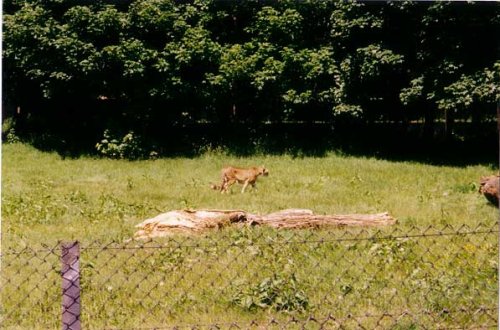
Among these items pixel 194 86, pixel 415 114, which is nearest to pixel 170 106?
pixel 194 86

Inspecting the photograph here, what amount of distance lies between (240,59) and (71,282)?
15491 millimetres

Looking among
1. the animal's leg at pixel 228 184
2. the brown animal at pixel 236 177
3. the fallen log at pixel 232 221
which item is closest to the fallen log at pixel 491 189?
the fallen log at pixel 232 221

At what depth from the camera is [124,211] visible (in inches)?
413

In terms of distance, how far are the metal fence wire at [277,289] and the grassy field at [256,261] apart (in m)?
0.02

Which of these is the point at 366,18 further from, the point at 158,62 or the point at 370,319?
the point at 370,319

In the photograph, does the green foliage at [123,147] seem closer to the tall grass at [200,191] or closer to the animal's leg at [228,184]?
the tall grass at [200,191]

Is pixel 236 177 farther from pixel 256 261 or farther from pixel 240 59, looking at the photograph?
pixel 240 59

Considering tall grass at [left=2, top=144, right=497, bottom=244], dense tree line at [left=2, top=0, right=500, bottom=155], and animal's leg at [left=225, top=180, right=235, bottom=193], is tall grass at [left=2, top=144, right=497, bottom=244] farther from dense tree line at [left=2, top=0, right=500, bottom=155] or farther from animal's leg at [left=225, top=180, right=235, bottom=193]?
dense tree line at [left=2, top=0, right=500, bottom=155]

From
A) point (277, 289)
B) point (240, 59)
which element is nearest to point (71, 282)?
point (277, 289)

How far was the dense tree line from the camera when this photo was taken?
1688 centimetres

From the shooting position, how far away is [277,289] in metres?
5.78

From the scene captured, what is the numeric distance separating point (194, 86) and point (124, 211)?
9.02m

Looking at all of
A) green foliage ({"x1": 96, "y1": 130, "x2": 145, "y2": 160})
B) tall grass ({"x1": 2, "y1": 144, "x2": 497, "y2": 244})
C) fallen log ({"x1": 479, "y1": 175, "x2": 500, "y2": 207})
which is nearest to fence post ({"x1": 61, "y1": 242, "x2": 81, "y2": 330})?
tall grass ({"x1": 2, "y1": 144, "x2": 497, "y2": 244})

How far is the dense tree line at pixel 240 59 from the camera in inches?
664
